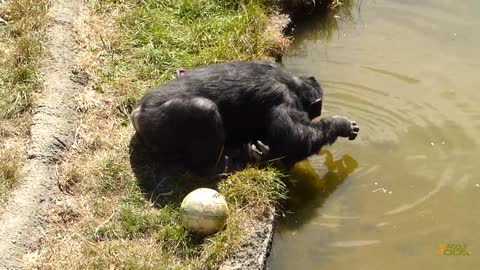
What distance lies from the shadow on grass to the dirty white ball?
14.5 inches

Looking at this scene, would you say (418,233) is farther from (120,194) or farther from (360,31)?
(360,31)

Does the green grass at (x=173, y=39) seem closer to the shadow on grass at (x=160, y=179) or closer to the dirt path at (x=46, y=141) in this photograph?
the dirt path at (x=46, y=141)

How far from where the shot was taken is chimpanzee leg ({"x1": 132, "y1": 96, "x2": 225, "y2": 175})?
227 inches

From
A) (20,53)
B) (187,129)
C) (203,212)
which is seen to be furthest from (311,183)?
(20,53)

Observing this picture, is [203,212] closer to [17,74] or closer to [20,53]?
[17,74]

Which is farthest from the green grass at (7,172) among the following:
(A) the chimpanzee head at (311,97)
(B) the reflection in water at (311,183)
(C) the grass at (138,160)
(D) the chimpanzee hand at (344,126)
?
(D) the chimpanzee hand at (344,126)

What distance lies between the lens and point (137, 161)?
6.10 meters

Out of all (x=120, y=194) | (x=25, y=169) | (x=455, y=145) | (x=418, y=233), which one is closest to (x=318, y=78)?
(x=455, y=145)

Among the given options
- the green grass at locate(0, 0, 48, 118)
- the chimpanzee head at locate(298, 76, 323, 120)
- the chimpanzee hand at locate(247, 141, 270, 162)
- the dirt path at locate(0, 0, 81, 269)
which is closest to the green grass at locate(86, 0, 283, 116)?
the dirt path at locate(0, 0, 81, 269)

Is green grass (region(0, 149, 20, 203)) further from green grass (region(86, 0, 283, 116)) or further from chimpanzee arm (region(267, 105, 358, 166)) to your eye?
chimpanzee arm (region(267, 105, 358, 166))

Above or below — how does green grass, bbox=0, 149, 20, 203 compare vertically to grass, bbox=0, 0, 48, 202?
below

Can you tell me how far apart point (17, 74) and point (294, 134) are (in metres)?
2.74

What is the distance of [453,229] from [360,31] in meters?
3.25

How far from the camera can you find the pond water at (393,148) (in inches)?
231
